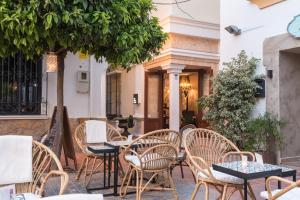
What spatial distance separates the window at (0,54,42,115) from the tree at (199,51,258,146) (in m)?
4.12

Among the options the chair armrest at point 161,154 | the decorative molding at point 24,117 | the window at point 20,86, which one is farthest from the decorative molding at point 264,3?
the decorative molding at point 24,117

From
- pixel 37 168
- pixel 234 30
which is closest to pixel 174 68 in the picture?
pixel 234 30

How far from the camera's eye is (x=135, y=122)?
12.2m

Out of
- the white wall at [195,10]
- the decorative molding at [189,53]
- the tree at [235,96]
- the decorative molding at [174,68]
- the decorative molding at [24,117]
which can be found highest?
the white wall at [195,10]

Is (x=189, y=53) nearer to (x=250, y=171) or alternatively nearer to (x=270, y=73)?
(x=270, y=73)

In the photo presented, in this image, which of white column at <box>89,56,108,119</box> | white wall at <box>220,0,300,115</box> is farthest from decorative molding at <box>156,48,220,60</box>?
white wall at <box>220,0,300,115</box>

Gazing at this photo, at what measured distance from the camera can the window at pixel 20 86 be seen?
24.0 feet

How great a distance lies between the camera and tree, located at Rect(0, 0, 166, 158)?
3861mm

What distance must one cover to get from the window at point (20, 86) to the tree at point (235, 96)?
13.5 ft

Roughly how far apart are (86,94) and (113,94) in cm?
644

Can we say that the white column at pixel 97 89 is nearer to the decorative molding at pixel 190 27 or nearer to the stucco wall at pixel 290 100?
the decorative molding at pixel 190 27

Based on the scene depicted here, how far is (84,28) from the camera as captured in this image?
13.4 feet

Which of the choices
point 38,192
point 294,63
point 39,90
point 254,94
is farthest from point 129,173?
point 39,90

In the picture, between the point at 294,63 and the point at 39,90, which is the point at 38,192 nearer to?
the point at 294,63
